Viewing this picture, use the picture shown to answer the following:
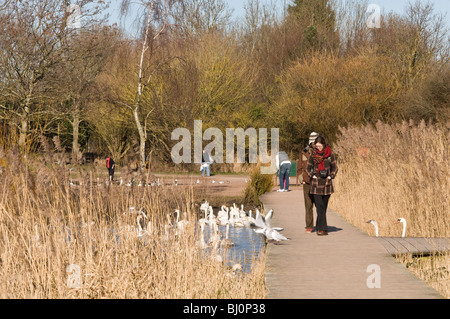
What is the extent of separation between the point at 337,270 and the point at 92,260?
274 centimetres

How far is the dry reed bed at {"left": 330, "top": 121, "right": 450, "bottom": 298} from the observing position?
1053cm

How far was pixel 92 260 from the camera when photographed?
7043 millimetres

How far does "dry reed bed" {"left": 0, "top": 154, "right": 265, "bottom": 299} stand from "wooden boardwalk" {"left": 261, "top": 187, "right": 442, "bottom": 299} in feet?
1.08

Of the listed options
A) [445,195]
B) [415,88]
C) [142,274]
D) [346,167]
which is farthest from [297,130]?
[142,274]

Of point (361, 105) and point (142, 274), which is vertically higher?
point (361, 105)

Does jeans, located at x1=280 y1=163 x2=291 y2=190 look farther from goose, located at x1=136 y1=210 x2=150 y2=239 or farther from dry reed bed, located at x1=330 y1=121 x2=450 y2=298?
goose, located at x1=136 y1=210 x2=150 y2=239

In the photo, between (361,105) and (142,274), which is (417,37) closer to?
(361,105)

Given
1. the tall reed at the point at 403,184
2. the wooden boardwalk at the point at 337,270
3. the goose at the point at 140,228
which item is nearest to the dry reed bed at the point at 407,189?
the tall reed at the point at 403,184

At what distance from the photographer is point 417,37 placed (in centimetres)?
3719

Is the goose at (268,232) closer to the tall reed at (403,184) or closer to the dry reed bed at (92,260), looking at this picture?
the dry reed bed at (92,260)

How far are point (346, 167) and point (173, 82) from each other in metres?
18.3

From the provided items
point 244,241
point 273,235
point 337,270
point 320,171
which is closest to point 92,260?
point 337,270

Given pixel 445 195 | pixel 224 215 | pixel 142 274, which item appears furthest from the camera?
pixel 224 215

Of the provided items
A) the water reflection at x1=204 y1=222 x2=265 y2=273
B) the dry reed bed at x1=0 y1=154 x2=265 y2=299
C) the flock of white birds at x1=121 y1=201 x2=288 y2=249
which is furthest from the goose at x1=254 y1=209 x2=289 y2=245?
the dry reed bed at x1=0 y1=154 x2=265 y2=299
